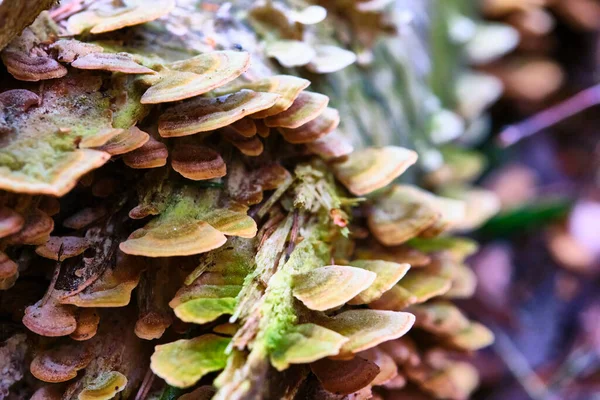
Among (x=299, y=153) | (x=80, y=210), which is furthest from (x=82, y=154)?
(x=299, y=153)

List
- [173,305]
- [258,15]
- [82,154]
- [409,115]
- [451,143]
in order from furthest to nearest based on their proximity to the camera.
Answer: [451,143], [409,115], [258,15], [173,305], [82,154]

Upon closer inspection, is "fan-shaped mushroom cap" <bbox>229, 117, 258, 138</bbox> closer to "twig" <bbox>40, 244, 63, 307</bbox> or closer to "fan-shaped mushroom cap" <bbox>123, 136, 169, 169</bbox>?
"fan-shaped mushroom cap" <bbox>123, 136, 169, 169</bbox>

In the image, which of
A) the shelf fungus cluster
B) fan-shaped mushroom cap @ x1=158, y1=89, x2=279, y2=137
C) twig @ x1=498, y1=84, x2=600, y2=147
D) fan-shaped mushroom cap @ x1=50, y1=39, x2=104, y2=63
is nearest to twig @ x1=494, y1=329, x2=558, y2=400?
twig @ x1=498, y1=84, x2=600, y2=147

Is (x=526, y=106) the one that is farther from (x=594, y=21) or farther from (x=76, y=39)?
(x=76, y=39)

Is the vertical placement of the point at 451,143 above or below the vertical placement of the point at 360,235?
below

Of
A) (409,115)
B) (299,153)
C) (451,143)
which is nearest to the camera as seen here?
(299,153)

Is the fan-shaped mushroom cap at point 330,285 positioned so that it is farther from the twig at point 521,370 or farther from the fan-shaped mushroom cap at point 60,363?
the twig at point 521,370

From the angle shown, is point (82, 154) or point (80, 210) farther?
point (80, 210)

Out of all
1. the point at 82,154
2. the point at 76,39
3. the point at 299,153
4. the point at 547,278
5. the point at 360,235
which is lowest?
the point at 547,278
